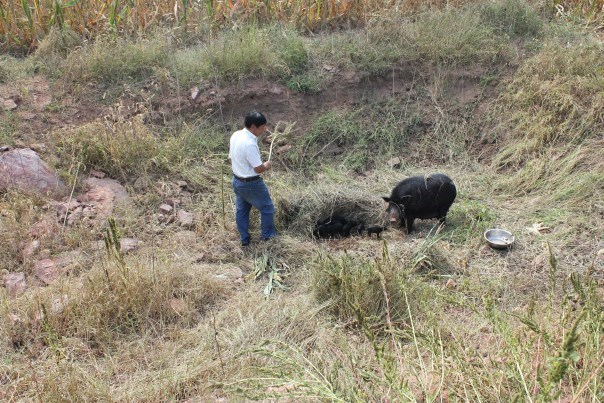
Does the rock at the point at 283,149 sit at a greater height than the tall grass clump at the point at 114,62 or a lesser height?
lesser

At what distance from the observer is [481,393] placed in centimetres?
349

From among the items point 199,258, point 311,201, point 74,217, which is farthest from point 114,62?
point 199,258

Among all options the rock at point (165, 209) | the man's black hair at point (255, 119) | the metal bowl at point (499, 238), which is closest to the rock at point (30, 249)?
the rock at point (165, 209)

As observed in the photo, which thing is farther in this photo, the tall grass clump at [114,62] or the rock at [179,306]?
the tall grass clump at [114,62]

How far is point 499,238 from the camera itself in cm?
626

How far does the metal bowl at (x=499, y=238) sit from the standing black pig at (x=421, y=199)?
0.56m

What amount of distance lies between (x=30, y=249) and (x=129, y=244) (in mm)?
960

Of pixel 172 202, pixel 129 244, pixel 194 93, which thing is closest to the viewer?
pixel 129 244

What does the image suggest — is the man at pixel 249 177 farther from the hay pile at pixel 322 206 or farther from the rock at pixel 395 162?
the rock at pixel 395 162

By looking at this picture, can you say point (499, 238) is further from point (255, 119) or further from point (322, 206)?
point (255, 119)

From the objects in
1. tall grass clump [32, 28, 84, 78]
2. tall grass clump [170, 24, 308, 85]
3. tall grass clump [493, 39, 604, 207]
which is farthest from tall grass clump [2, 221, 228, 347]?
tall grass clump [32, 28, 84, 78]

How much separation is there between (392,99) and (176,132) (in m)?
3.19

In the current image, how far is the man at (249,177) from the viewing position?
19.3 feet

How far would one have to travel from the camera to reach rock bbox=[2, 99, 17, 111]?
7.80 meters
